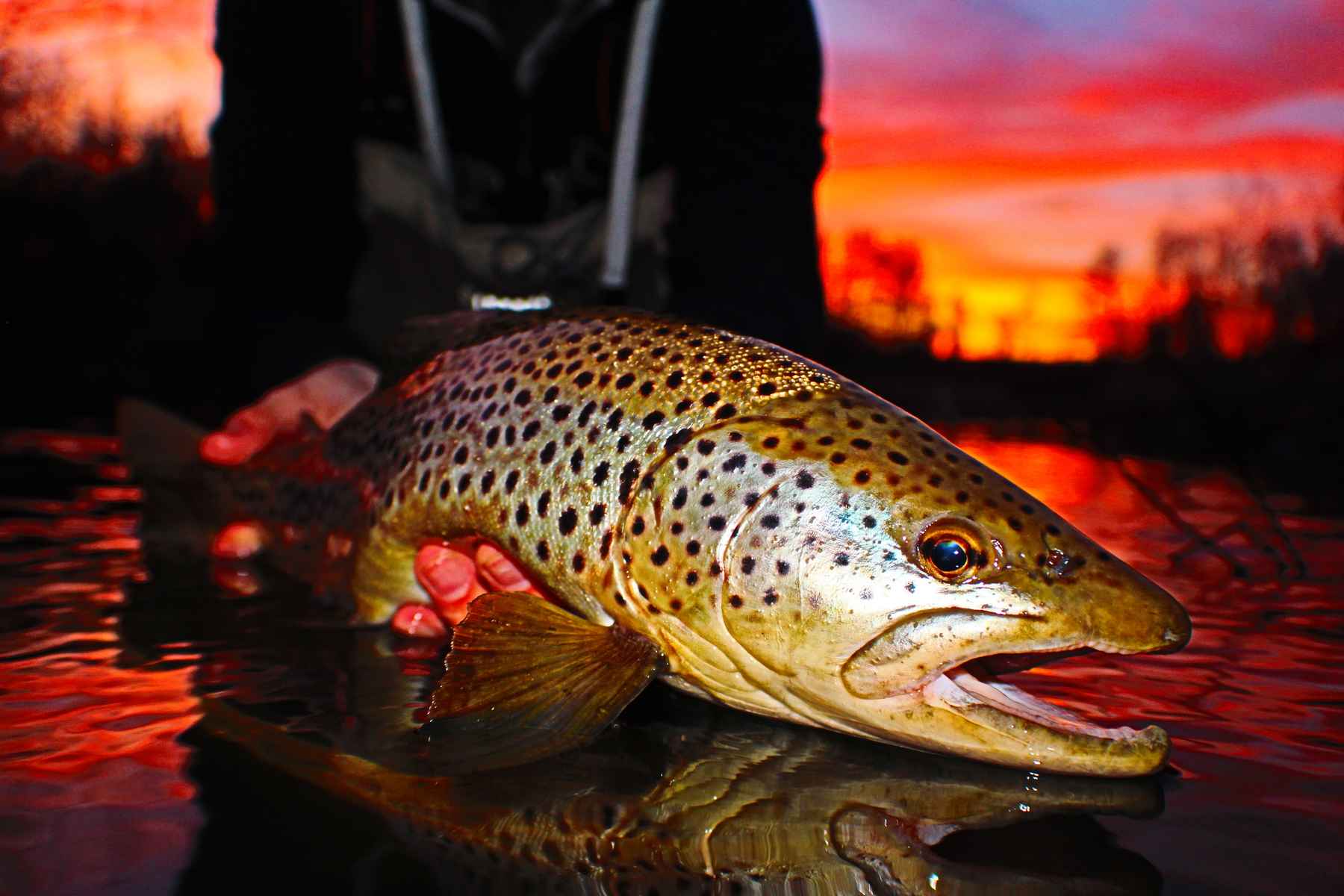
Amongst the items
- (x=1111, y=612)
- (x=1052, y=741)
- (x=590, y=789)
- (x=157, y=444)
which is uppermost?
(x=1111, y=612)

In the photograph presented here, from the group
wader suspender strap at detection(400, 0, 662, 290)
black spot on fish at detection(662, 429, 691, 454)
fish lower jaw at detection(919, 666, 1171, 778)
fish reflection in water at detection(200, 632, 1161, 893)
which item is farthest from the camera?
wader suspender strap at detection(400, 0, 662, 290)

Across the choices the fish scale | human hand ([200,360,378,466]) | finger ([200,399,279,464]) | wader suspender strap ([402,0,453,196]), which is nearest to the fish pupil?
the fish scale

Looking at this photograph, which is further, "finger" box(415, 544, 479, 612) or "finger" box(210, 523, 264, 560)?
"finger" box(210, 523, 264, 560)

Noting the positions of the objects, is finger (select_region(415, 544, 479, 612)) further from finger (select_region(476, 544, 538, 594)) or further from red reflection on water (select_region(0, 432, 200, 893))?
red reflection on water (select_region(0, 432, 200, 893))

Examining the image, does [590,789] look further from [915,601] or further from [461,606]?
[461,606]

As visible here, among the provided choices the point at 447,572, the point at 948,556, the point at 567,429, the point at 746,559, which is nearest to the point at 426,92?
the point at 447,572

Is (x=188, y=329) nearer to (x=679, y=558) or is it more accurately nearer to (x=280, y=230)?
(x=280, y=230)

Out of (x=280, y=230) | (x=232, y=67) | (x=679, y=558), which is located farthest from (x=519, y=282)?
(x=679, y=558)

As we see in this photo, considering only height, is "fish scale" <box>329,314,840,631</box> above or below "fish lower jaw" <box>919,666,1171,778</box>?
above

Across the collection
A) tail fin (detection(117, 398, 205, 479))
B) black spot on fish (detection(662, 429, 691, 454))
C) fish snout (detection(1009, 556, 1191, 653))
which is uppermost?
black spot on fish (detection(662, 429, 691, 454))

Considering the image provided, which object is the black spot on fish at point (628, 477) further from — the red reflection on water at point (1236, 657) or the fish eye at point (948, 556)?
the red reflection on water at point (1236, 657)
